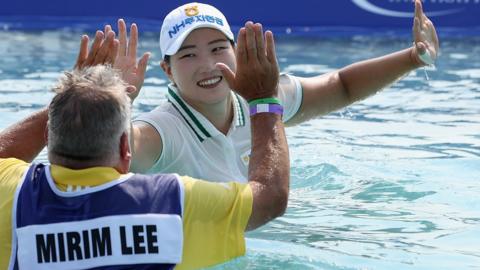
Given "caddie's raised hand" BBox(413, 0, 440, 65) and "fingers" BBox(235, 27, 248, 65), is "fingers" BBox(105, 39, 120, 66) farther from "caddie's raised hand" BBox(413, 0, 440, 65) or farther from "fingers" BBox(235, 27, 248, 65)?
"caddie's raised hand" BBox(413, 0, 440, 65)

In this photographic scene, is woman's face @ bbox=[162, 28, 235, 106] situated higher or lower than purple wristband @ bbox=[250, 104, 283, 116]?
higher

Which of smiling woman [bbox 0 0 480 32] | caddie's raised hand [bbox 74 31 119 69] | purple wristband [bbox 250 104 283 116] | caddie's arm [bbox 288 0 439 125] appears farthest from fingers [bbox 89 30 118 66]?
smiling woman [bbox 0 0 480 32]

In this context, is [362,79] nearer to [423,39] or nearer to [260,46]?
[423,39]

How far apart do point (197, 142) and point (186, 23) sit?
0.55 meters

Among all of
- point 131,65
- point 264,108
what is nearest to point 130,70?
point 131,65

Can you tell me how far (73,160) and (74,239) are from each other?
0.22 meters

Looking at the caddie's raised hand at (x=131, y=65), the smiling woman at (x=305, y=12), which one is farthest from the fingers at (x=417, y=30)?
the smiling woman at (x=305, y=12)

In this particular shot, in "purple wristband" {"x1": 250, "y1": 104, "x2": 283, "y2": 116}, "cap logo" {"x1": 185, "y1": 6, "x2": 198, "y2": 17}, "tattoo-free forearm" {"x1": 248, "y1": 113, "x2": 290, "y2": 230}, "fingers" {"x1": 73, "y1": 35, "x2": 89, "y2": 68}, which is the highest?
"cap logo" {"x1": 185, "y1": 6, "x2": 198, "y2": 17}

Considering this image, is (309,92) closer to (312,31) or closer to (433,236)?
(433,236)

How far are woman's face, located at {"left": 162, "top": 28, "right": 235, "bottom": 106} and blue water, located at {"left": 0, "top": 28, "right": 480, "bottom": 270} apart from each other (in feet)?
2.32

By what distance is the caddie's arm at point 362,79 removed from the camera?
5.09 m

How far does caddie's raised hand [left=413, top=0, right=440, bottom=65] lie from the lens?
4988mm

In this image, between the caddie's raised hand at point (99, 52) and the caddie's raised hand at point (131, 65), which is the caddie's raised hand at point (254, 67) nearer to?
the caddie's raised hand at point (99, 52)

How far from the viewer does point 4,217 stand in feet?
9.08
